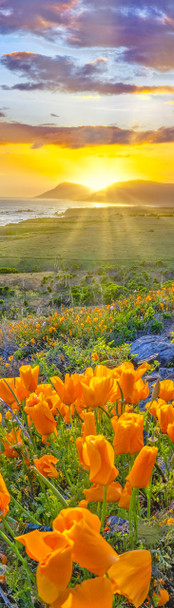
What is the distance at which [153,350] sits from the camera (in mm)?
4582

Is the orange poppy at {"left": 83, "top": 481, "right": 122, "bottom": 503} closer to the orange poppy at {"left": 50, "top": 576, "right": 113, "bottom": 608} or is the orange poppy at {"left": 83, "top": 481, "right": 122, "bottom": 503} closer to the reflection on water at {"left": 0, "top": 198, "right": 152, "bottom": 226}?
the orange poppy at {"left": 50, "top": 576, "right": 113, "bottom": 608}

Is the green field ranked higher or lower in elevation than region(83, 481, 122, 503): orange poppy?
lower

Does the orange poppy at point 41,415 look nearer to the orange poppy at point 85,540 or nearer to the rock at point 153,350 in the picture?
the orange poppy at point 85,540

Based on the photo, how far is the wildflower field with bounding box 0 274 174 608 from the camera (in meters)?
0.95

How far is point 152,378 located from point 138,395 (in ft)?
5.55

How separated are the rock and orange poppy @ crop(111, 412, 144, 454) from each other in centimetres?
265

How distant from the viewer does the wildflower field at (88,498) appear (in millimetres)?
951

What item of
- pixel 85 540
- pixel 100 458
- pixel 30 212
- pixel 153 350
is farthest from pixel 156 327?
pixel 30 212

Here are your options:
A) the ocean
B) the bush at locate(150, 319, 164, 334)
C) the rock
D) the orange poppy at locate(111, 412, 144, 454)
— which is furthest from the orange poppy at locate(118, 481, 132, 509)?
the ocean

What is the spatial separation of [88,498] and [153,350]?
3.31 m

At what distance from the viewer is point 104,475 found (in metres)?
1.21

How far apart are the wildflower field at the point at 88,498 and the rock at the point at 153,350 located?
200 centimetres

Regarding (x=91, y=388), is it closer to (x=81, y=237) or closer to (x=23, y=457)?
(x=23, y=457)

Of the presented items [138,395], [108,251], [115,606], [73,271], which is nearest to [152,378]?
[138,395]
